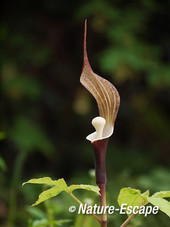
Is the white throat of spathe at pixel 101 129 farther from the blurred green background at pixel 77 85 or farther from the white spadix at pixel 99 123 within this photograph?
the blurred green background at pixel 77 85

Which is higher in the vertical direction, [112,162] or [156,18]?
[156,18]

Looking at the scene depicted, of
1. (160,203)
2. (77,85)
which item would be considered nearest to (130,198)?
(160,203)

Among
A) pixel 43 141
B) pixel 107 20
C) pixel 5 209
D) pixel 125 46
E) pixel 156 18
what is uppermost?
pixel 156 18

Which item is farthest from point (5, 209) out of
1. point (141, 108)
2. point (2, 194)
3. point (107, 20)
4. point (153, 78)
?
point (141, 108)

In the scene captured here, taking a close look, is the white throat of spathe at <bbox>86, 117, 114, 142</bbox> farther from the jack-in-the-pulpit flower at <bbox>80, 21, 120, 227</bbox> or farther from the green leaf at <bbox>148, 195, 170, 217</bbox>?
the green leaf at <bbox>148, 195, 170, 217</bbox>

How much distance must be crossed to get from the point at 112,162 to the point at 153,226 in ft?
4.36

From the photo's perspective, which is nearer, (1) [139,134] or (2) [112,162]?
(2) [112,162]

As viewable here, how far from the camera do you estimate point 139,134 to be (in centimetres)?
302

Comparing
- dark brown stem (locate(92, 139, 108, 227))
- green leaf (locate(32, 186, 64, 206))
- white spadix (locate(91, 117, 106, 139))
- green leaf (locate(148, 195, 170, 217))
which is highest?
white spadix (locate(91, 117, 106, 139))

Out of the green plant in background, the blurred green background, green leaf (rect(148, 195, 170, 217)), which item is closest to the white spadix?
the green plant in background

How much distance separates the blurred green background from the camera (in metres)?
2.12

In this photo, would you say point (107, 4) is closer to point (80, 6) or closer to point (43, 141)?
point (80, 6)

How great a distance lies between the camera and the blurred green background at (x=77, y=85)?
2117mm

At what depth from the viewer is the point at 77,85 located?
2.92 metres
